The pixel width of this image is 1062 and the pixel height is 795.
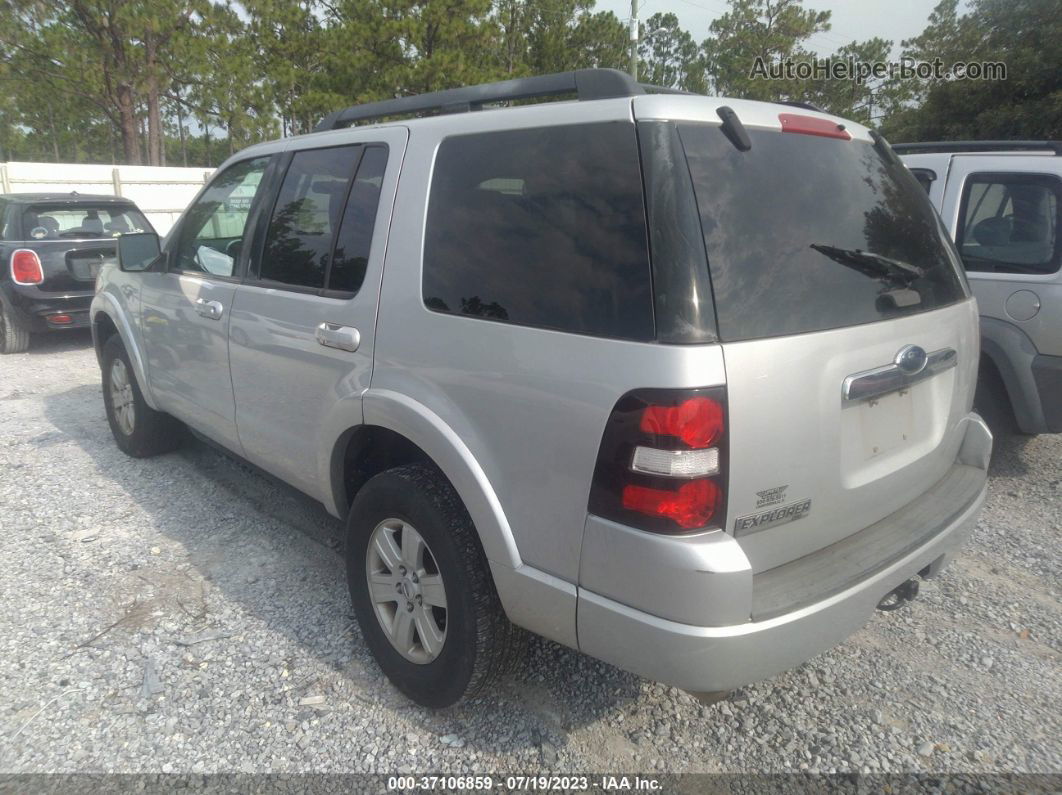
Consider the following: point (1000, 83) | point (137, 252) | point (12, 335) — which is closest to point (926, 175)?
point (137, 252)

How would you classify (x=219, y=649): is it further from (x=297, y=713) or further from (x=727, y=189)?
(x=727, y=189)

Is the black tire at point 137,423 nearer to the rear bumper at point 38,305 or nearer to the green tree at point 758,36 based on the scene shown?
the rear bumper at point 38,305

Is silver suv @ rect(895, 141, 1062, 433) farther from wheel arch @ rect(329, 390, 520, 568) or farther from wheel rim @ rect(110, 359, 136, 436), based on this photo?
wheel rim @ rect(110, 359, 136, 436)

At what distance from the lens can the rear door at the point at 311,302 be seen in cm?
271

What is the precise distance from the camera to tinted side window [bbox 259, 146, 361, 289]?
296 centimetres

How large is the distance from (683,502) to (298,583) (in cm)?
223

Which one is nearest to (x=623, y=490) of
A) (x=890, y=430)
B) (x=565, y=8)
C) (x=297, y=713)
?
(x=890, y=430)

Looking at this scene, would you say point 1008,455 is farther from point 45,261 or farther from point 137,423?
point 45,261

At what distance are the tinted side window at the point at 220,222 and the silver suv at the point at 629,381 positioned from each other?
738 mm

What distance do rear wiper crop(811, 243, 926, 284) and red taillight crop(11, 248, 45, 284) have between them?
8487mm

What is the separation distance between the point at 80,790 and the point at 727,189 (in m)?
2.56

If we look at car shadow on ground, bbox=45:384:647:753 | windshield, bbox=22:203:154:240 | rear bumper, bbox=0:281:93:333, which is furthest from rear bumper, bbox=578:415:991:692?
rear bumper, bbox=0:281:93:333

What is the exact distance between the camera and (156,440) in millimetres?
4891

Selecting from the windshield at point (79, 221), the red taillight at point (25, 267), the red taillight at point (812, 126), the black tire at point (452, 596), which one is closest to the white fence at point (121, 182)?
the windshield at point (79, 221)
